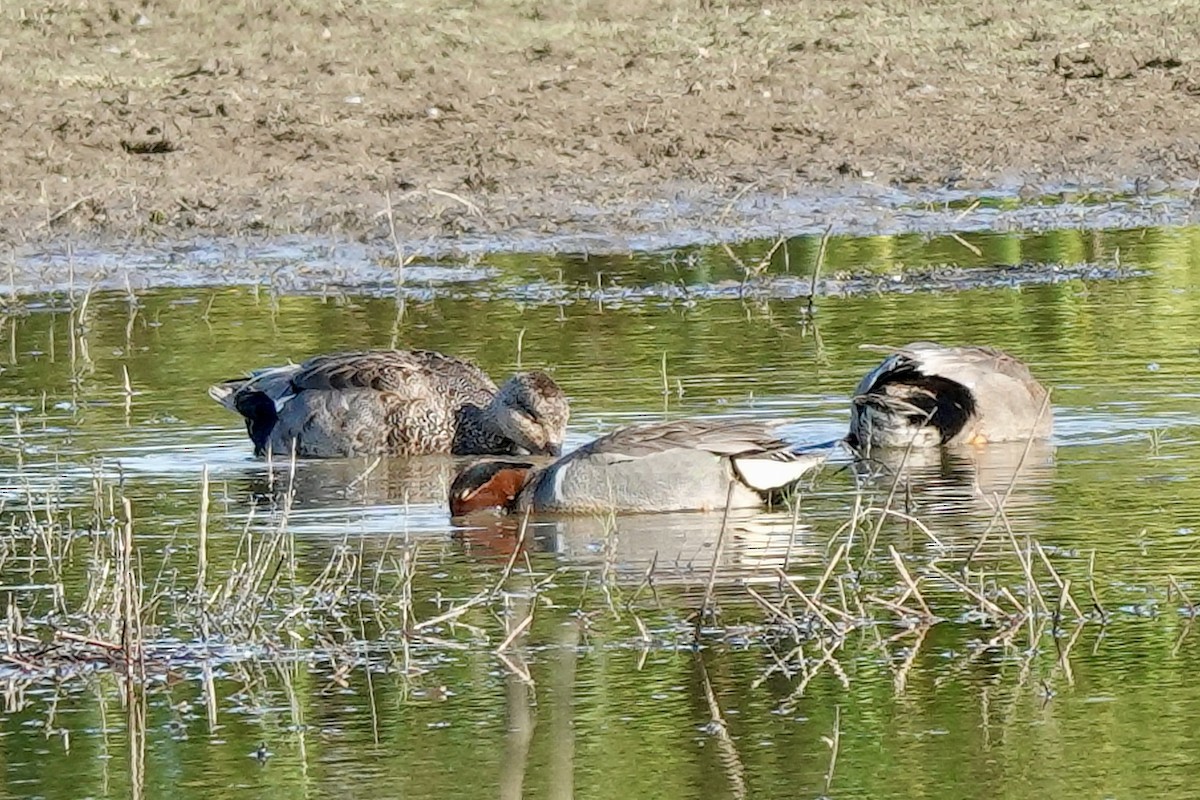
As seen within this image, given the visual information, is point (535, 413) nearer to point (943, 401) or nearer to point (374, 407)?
point (374, 407)

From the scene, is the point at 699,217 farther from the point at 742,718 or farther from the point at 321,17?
the point at 742,718

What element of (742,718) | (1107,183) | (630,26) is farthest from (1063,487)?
(630,26)

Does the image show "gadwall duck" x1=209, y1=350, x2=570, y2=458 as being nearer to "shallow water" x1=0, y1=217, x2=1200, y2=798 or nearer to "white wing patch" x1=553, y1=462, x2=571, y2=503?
"shallow water" x1=0, y1=217, x2=1200, y2=798

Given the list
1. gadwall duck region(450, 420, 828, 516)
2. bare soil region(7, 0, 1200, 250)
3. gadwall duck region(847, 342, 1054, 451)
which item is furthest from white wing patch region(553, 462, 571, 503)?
bare soil region(7, 0, 1200, 250)

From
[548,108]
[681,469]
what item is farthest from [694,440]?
[548,108]

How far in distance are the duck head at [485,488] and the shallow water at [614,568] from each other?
0.87 feet

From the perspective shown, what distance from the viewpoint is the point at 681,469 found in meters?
8.68

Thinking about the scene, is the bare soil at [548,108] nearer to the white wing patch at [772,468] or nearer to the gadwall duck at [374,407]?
the gadwall duck at [374,407]

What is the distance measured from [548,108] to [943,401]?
25.0 feet

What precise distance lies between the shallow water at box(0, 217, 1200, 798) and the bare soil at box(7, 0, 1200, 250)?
221 cm

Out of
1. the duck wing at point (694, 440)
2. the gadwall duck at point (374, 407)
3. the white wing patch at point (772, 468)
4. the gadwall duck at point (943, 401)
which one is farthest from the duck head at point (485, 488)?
the gadwall duck at point (943, 401)

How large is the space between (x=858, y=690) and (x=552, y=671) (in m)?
0.71

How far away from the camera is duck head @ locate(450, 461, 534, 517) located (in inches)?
350

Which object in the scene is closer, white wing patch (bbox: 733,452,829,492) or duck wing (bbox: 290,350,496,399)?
white wing patch (bbox: 733,452,829,492)
